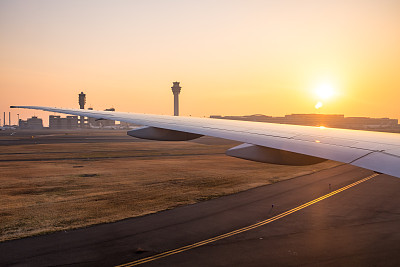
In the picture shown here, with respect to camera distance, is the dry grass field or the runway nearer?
the runway

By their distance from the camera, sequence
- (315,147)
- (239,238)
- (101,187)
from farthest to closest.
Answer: (101,187) → (239,238) → (315,147)

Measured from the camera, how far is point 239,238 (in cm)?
1548

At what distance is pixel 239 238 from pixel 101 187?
1545 cm

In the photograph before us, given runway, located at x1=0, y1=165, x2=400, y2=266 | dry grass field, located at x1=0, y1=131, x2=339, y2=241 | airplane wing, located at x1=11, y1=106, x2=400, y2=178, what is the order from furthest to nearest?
1. dry grass field, located at x1=0, y1=131, x2=339, y2=241
2. runway, located at x1=0, y1=165, x2=400, y2=266
3. airplane wing, located at x1=11, y1=106, x2=400, y2=178

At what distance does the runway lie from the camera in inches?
516

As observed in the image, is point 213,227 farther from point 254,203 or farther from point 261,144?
point 261,144

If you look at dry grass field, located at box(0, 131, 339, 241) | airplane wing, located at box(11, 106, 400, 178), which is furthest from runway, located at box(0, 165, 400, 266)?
airplane wing, located at box(11, 106, 400, 178)

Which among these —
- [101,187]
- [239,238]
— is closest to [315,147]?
[239,238]

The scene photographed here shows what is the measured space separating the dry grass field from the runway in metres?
1.90

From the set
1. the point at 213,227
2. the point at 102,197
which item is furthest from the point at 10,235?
the point at 213,227

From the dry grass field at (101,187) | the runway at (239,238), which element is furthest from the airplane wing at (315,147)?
the dry grass field at (101,187)

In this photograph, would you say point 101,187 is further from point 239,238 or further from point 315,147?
point 315,147

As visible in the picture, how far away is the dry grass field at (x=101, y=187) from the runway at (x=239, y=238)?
1903mm

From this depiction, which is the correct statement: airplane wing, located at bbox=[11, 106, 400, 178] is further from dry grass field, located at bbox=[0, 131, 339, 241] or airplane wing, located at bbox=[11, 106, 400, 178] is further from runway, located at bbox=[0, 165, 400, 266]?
dry grass field, located at bbox=[0, 131, 339, 241]
